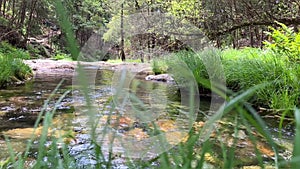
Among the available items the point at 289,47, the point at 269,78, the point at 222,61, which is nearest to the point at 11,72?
the point at 222,61

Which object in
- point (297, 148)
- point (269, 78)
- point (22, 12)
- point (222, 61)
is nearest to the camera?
point (297, 148)

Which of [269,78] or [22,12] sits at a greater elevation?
[22,12]

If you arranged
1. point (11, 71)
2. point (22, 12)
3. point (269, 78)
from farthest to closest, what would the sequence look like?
1. point (22, 12)
2. point (11, 71)
3. point (269, 78)

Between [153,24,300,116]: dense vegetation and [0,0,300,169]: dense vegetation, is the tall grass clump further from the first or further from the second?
[153,24,300,116]: dense vegetation

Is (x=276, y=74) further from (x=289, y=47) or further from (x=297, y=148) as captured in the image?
(x=297, y=148)

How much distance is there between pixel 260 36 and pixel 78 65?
55.9 ft

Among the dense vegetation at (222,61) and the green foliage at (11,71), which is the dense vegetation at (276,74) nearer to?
the dense vegetation at (222,61)

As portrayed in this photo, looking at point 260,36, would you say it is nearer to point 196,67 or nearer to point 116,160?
point 196,67

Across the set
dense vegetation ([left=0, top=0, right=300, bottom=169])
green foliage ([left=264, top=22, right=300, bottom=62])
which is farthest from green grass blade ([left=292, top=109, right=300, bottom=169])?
green foliage ([left=264, top=22, right=300, bottom=62])

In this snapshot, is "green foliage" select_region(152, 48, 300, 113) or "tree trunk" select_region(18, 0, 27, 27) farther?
"tree trunk" select_region(18, 0, 27, 27)

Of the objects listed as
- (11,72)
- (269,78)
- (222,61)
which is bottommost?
(11,72)

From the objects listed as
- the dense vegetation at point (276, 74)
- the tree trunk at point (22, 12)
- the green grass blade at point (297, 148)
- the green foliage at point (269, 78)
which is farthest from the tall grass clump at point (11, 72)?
the tree trunk at point (22, 12)

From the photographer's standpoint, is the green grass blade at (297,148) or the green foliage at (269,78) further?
the green foliage at (269,78)

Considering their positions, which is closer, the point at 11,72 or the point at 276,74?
the point at 276,74
